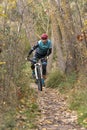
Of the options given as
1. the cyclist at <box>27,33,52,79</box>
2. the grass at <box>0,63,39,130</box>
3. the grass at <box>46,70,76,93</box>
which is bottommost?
the grass at <box>46,70,76,93</box>

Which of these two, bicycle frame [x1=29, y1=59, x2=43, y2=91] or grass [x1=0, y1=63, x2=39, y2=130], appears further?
bicycle frame [x1=29, y1=59, x2=43, y2=91]

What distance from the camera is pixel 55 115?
9.20 metres

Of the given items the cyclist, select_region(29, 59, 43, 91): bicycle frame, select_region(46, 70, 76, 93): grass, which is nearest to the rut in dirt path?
select_region(29, 59, 43, 91): bicycle frame

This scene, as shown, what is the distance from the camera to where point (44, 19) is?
3066cm

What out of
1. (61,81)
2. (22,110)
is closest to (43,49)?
(61,81)

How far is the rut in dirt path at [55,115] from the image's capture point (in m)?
8.12

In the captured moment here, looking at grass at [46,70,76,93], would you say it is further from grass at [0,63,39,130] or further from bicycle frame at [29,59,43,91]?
grass at [0,63,39,130]

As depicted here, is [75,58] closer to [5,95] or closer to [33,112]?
[33,112]

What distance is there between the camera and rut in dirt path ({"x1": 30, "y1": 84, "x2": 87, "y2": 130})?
812 cm

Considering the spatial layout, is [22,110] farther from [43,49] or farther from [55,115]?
[43,49]

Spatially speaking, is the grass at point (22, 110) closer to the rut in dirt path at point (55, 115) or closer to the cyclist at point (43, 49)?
the rut in dirt path at point (55, 115)

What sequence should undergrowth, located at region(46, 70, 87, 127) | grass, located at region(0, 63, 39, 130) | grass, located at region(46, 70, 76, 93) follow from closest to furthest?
grass, located at region(0, 63, 39, 130)
undergrowth, located at region(46, 70, 87, 127)
grass, located at region(46, 70, 76, 93)

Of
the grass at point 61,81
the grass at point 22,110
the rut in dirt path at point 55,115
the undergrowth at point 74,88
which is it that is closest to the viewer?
the grass at point 22,110

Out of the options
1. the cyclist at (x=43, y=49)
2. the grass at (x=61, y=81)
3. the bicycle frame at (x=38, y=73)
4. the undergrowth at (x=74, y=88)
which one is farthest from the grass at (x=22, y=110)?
the grass at (x=61, y=81)
